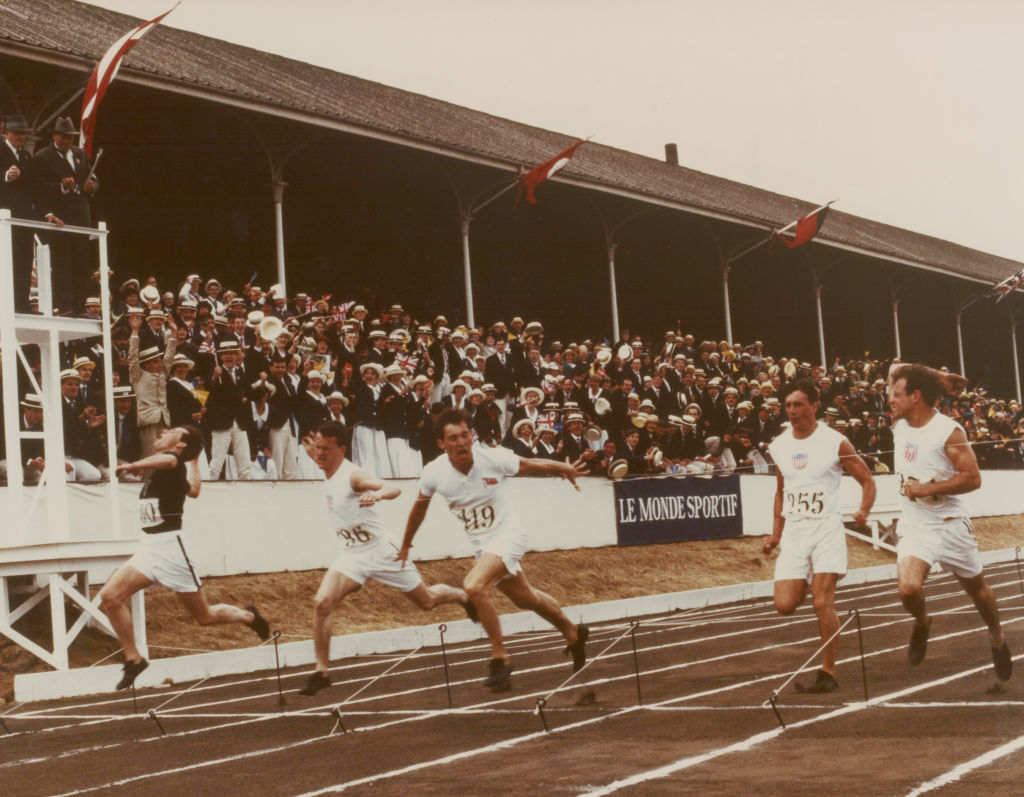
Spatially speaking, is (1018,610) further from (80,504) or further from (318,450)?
(80,504)

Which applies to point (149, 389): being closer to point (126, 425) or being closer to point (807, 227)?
point (126, 425)

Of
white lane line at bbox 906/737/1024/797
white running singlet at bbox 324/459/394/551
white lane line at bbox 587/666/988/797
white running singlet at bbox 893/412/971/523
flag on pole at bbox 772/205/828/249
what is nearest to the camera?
white lane line at bbox 906/737/1024/797

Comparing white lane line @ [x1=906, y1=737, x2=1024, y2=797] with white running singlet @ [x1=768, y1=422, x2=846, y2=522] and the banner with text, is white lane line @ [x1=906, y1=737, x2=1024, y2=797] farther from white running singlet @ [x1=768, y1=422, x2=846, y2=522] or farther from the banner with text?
the banner with text

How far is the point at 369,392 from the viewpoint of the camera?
18766 millimetres

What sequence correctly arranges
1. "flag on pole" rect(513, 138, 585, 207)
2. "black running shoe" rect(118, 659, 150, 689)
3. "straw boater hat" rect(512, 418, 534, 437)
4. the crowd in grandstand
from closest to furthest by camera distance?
1. "black running shoe" rect(118, 659, 150, 689)
2. the crowd in grandstand
3. "straw boater hat" rect(512, 418, 534, 437)
4. "flag on pole" rect(513, 138, 585, 207)

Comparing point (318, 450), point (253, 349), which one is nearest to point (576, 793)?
point (318, 450)

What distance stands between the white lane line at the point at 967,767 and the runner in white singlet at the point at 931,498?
2.42m

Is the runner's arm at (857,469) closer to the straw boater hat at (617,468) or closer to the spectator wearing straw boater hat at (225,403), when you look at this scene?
the spectator wearing straw boater hat at (225,403)

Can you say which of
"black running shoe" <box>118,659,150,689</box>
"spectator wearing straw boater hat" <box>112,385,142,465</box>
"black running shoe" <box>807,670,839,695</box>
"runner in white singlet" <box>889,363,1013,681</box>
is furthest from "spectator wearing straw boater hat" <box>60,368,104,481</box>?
"runner in white singlet" <box>889,363,1013,681</box>

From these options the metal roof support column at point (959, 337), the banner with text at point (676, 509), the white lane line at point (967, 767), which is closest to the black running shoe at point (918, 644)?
the white lane line at point (967, 767)

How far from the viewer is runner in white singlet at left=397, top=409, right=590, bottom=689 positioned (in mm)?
10945

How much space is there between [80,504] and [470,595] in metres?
6.43

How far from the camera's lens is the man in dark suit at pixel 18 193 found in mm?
14961

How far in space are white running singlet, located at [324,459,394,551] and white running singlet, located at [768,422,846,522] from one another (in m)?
3.05
